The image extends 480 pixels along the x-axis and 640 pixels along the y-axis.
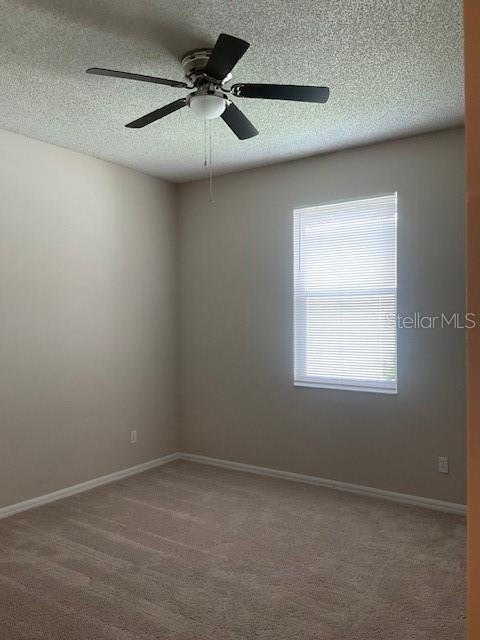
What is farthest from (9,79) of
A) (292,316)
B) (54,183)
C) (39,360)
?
(292,316)

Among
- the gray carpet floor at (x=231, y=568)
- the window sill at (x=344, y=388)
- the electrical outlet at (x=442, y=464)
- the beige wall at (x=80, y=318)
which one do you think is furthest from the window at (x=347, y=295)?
the beige wall at (x=80, y=318)

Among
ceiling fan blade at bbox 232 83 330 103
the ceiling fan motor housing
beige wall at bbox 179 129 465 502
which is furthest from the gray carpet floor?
the ceiling fan motor housing

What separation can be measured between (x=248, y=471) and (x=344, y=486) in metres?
0.95

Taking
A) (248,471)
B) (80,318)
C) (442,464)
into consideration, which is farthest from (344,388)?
(80,318)

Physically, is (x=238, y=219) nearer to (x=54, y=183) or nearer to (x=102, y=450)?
(x=54, y=183)

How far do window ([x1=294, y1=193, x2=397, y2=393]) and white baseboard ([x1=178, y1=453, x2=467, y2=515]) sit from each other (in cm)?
81

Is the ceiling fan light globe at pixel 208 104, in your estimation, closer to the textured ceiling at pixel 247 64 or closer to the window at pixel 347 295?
the textured ceiling at pixel 247 64

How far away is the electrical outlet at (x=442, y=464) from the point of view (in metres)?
3.69

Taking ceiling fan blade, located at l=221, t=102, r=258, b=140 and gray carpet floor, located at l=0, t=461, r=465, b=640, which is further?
ceiling fan blade, located at l=221, t=102, r=258, b=140

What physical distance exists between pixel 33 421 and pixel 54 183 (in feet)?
6.20

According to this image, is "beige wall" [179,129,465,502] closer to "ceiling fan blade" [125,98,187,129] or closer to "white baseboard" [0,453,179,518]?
"white baseboard" [0,453,179,518]

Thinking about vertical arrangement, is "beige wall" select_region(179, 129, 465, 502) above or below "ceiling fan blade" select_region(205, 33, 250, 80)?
below

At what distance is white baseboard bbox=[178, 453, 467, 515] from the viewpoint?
12.1ft

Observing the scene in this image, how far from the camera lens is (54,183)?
157 inches
